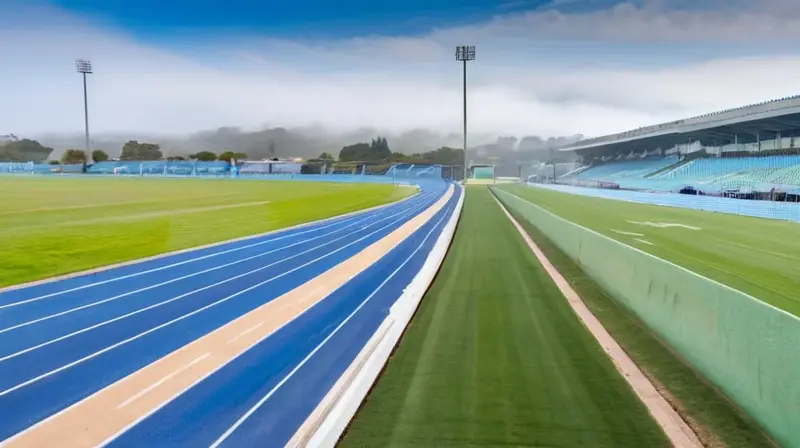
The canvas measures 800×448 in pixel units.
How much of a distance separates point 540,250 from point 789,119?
41.6m

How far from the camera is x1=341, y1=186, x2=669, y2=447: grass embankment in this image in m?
5.57

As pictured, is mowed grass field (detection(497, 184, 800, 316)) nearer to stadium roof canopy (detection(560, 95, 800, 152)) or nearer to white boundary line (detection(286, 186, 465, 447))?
white boundary line (detection(286, 186, 465, 447))

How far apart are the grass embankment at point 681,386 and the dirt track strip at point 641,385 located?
0.09m

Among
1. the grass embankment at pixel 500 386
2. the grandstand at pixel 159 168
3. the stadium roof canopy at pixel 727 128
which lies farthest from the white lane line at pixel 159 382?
the grandstand at pixel 159 168

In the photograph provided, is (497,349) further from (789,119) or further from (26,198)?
(789,119)

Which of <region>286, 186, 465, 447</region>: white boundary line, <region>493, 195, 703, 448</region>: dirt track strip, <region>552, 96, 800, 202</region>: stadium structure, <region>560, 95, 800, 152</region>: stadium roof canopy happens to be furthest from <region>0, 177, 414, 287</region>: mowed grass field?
<region>560, 95, 800, 152</region>: stadium roof canopy

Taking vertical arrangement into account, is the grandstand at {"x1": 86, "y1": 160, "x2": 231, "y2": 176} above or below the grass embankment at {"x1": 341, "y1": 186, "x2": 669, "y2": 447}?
above

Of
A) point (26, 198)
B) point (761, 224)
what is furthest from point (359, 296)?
point (26, 198)

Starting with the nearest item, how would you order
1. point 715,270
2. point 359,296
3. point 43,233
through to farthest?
→ point 359,296
point 715,270
point 43,233

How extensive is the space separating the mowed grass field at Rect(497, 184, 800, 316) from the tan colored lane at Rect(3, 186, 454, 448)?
334 inches

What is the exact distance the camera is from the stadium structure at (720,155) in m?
40.7

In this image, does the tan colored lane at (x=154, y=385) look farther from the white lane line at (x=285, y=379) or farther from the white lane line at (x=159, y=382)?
the white lane line at (x=285, y=379)

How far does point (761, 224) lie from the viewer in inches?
1039

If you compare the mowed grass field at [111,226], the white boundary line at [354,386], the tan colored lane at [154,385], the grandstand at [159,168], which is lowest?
the tan colored lane at [154,385]
